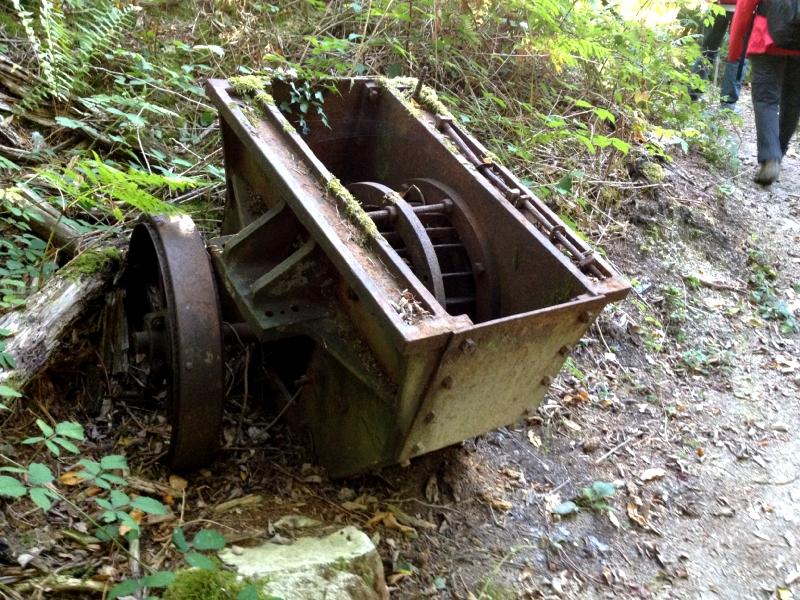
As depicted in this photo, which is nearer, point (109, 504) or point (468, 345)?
point (109, 504)

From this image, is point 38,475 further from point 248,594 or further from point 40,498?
point 248,594

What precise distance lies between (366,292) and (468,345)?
0.39 metres

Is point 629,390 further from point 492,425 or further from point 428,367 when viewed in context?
point 428,367

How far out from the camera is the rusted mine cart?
8.32 feet

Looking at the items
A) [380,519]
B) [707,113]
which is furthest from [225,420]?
[707,113]

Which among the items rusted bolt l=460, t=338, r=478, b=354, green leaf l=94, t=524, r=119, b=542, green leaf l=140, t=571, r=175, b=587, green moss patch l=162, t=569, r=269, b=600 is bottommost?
green leaf l=94, t=524, r=119, b=542

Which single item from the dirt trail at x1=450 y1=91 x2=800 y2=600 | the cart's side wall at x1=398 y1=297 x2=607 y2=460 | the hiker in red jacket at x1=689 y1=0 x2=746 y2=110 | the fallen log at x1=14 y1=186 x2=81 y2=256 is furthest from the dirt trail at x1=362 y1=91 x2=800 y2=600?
the hiker in red jacket at x1=689 y1=0 x2=746 y2=110

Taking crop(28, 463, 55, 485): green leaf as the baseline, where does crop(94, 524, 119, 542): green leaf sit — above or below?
below

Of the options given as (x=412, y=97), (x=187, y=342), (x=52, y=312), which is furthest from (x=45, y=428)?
(x=412, y=97)

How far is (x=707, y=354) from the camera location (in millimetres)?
4992

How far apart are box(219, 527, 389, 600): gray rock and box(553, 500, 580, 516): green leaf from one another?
1175 millimetres

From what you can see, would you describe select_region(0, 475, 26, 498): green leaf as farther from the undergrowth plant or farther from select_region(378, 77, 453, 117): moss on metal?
select_region(378, 77, 453, 117): moss on metal

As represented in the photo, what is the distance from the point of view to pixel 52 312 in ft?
10.4

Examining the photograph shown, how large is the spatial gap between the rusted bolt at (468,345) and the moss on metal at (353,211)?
22.2 inches
